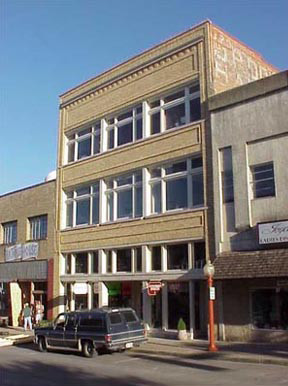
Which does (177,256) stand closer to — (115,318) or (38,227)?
(115,318)

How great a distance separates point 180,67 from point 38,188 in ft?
44.6

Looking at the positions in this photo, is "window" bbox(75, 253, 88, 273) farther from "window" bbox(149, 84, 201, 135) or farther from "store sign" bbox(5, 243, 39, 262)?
"window" bbox(149, 84, 201, 135)

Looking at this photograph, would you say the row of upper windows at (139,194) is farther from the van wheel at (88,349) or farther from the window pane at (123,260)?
the van wheel at (88,349)

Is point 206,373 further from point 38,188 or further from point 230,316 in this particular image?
point 38,188

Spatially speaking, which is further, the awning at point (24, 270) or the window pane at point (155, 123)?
the awning at point (24, 270)

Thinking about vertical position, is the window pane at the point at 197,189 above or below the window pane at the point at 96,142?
below

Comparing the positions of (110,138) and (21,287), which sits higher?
(110,138)

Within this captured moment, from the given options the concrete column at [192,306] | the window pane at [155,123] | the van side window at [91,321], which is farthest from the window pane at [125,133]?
the van side window at [91,321]

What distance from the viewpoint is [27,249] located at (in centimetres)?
3344

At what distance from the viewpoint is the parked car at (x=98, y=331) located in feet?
60.9

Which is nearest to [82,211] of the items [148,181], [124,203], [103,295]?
[124,203]

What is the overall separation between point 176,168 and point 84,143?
27.2ft

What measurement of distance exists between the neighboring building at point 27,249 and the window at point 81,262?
187cm

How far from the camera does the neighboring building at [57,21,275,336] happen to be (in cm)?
2312
